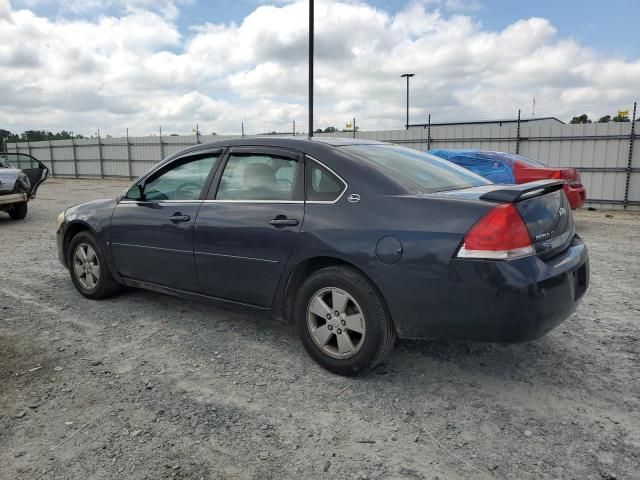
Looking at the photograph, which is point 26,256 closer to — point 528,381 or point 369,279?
point 369,279

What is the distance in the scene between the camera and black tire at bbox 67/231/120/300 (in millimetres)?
4645

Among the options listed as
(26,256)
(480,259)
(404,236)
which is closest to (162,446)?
(404,236)

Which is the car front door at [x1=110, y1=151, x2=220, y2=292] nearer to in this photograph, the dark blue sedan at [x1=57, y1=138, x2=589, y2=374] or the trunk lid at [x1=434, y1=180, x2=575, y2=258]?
the dark blue sedan at [x1=57, y1=138, x2=589, y2=374]

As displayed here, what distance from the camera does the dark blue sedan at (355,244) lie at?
2.65 metres

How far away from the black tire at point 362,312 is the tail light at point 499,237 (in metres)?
0.59

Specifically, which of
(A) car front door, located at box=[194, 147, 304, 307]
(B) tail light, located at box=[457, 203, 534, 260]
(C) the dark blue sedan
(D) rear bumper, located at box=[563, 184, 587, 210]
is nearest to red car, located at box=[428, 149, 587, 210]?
(D) rear bumper, located at box=[563, 184, 587, 210]

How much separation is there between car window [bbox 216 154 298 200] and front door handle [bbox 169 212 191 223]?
309 millimetres

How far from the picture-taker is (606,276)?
571 centimetres

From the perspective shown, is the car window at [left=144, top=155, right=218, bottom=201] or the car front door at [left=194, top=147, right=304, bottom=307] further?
the car window at [left=144, top=155, right=218, bottom=201]

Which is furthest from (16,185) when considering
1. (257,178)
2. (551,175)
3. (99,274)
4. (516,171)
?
A: (551,175)

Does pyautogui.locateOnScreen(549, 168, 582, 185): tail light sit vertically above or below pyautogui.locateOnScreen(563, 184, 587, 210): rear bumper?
above

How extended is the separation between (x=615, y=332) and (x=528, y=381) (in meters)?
1.30

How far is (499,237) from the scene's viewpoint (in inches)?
102

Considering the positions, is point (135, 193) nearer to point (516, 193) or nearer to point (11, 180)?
point (516, 193)
